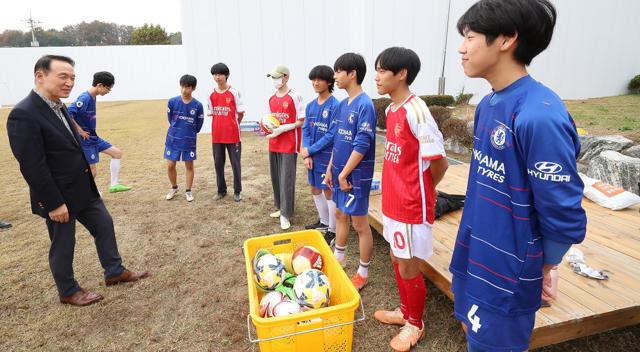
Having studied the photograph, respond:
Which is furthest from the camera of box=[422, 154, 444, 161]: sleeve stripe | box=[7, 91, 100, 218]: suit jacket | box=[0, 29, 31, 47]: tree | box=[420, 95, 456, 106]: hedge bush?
box=[0, 29, 31, 47]: tree

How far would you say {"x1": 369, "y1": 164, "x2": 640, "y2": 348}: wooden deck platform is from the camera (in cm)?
216

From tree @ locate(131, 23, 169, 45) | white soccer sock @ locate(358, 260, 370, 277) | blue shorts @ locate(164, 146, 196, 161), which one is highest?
tree @ locate(131, 23, 169, 45)

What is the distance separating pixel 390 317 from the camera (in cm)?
275

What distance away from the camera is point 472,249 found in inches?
61.2

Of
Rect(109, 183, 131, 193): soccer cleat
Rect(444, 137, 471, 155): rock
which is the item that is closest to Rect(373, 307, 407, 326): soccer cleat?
Rect(109, 183, 131, 193): soccer cleat

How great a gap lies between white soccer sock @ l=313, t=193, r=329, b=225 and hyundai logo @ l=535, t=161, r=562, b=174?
10.5 ft

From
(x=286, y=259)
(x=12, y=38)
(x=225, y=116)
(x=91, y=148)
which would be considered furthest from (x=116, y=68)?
(x=12, y=38)

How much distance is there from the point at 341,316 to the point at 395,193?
2.74ft

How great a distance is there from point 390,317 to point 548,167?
1.90 m

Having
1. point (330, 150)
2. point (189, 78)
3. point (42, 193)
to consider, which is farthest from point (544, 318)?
point (189, 78)

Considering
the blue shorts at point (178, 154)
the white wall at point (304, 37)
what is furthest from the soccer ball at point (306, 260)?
the white wall at point (304, 37)

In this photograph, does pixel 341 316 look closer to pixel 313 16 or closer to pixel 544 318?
pixel 544 318

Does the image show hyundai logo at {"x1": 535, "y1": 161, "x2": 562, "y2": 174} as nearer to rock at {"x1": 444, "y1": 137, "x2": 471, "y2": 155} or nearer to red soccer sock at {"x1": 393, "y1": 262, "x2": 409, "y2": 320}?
red soccer sock at {"x1": 393, "y1": 262, "x2": 409, "y2": 320}

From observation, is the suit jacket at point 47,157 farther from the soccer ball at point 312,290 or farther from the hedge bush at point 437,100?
the hedge bush at point 437,100
